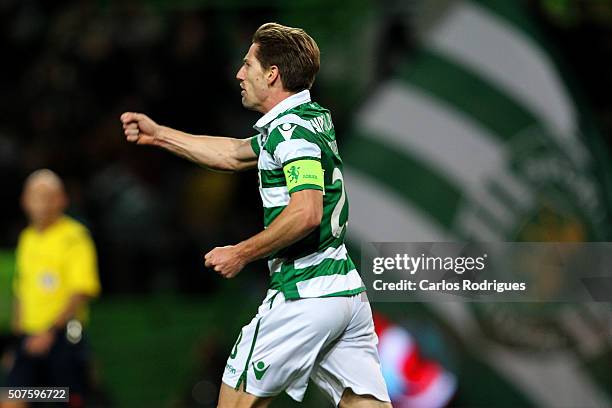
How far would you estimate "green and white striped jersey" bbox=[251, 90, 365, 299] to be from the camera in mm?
4977

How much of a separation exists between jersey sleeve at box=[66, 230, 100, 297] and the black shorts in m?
0.34

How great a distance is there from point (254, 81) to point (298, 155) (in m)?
0.46

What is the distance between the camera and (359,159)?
32.1 feet

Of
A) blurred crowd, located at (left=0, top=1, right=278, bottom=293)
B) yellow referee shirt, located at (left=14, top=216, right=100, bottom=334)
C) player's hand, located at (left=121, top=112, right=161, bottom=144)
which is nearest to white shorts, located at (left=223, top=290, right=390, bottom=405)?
player's hand, located at (left=121, top=112, right=161, bottom=144)

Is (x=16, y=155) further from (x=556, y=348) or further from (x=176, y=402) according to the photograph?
(x=556, y=348)

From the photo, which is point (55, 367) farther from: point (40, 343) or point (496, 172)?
point (496, 172)

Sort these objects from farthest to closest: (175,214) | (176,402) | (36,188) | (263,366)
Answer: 1. (175,214)
2. (176,402)
3. (36,188)
4. (263,366)

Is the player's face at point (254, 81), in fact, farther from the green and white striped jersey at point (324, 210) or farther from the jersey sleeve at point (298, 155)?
the jersey sleeve at point (298, 155)

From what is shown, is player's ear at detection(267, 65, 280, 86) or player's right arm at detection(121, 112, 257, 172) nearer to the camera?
player's ear at detection(267, 65, 280, 86)

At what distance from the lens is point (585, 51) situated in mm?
10523

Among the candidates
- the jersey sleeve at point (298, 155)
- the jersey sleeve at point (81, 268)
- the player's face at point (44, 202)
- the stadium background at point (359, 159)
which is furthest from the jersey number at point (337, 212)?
the player's face at point (44, 202)

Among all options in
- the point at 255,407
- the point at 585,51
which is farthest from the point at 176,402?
the point at 255,407

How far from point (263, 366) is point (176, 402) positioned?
5410mm

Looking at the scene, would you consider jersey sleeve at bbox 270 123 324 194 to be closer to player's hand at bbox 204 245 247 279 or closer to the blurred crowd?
player's hand at bbox 204 245 247 279
